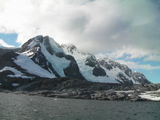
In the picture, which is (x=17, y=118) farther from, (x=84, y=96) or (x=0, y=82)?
(x=0, y=82)

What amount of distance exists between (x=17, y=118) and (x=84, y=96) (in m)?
86.3

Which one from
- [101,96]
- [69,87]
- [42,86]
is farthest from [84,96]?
[42,86]

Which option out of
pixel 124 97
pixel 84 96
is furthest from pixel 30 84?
pixel 124 97

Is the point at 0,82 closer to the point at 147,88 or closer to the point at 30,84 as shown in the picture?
the point at 30,84

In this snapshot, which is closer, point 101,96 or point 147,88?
point 101,96

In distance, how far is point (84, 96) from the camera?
129 meters

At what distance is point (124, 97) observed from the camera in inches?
4975

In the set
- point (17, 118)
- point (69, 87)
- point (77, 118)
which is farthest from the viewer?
point (69, 87)

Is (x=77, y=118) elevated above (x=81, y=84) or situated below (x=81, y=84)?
below

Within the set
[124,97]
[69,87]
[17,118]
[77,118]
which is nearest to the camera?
[17,118]

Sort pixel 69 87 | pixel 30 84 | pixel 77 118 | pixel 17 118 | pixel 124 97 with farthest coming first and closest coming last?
1. pixel 30 84
2. pixel 69 87
3. pixel 124 97
4. pixel 77 118
5. pixel 17 118

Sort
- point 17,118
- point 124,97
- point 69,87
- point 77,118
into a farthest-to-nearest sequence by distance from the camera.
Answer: point 69,87 < point 124,97 < point 77,118 < point 17,118

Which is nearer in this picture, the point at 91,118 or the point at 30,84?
the point at 91,118

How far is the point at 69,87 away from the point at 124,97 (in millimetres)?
57279
